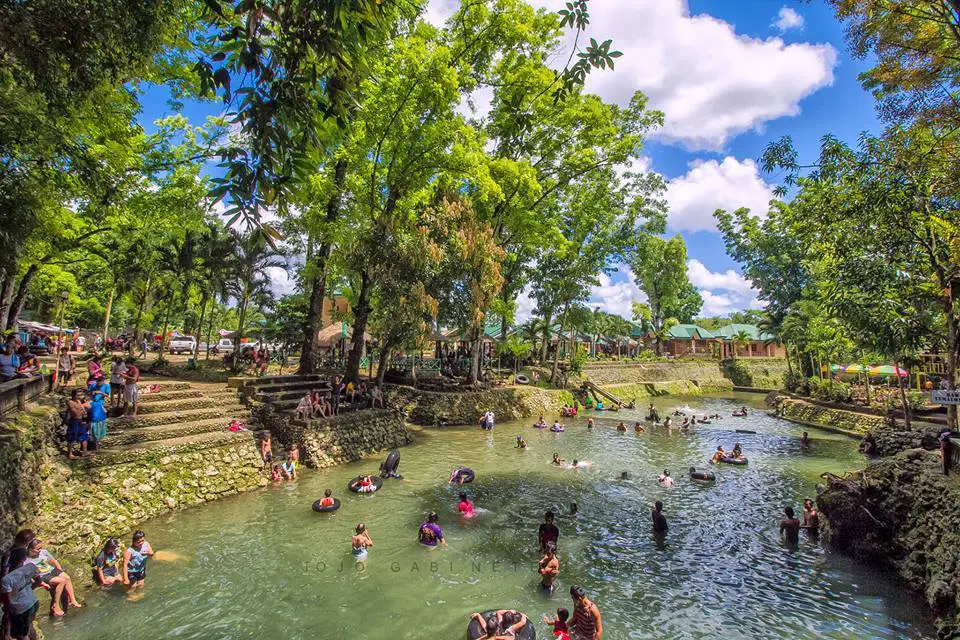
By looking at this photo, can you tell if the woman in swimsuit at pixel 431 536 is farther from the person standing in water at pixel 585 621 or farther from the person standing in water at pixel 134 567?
the person standing in water at pixel 134 567

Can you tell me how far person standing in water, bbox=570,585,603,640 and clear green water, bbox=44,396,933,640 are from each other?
2.33 ft

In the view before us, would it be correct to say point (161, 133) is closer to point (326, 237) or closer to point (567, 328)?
point (326, 237)

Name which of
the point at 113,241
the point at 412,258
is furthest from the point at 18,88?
the point at 113,241

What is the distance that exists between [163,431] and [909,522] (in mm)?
19275

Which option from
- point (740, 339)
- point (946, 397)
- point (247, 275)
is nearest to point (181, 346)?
point (247, 275)

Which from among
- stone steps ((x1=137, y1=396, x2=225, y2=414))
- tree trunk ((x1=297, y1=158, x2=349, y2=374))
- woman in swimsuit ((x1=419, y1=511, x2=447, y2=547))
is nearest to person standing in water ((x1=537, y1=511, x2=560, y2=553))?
woman in swimsuit ((x1=419, y1=511, x2=447, y2=547))

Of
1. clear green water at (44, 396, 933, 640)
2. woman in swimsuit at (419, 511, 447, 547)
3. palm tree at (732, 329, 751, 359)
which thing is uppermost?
palm tree at (732, 329, 751, 359)

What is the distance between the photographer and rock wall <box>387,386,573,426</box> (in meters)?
24.6

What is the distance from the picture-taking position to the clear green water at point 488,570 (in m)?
7.82

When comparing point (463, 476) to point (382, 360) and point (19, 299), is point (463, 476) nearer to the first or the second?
point (382, 360)

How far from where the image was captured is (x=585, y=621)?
23.7 feet

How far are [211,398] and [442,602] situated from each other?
40.6 ft

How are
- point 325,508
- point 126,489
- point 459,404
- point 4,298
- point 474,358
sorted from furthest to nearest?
1. point 474,358
2. point 459,404
3. point 4,298
4. point 325,508
5. point 126,489

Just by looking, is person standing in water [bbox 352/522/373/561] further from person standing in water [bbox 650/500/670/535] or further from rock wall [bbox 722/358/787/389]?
rock wall [bbox 722/358/787/389]
